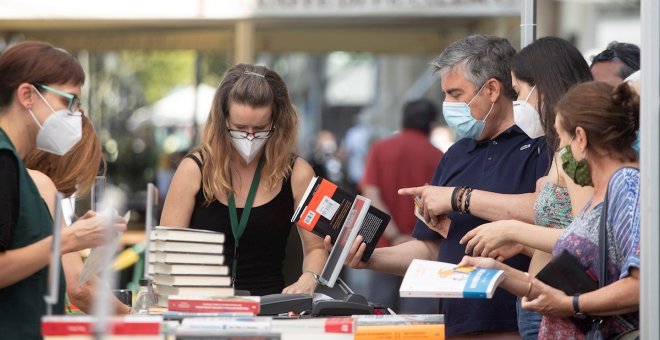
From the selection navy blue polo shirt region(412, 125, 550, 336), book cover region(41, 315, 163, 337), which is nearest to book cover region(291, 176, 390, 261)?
→ navy blue polo shirt region(412, 125, 550, 336)

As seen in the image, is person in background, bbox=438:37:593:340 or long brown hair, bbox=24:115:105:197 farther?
long brown hair, bbox=24:115:105:197

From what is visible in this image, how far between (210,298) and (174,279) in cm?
15

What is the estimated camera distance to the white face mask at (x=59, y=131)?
3.35 m

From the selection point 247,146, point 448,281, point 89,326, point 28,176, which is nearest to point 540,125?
point 448,281

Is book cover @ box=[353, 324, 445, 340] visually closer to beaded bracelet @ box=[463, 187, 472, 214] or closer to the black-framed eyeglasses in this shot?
beaded bracelet @ box=[463, 187, 472, 214]

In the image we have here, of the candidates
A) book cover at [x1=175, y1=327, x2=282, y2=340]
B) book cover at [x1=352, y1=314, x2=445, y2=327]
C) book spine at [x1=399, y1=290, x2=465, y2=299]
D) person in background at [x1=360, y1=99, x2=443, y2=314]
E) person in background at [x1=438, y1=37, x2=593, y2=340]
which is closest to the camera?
book cover at [x1=175, y1=327, x2=282, y2=340]

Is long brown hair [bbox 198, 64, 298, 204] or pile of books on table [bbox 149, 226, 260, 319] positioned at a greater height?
long brown hair [bbox 198, 64, 298, 204]

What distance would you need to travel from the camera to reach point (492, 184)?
3.88m

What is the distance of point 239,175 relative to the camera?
4.14 metres

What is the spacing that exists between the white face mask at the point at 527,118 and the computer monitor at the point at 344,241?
59 centimetres

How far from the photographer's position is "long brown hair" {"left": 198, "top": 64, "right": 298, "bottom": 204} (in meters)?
4.04

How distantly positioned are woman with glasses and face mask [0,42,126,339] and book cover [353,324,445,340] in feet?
2.41

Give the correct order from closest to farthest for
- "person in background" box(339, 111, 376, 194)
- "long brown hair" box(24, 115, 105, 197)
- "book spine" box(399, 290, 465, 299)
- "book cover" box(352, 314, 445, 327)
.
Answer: "book spine" box(399, 290, 465, 299) → "book cover" box(352, 314, 445, 327) → "long brown hair" box(24, 115, 105, 197) → "person in background" box(339, 111, 376, 194)

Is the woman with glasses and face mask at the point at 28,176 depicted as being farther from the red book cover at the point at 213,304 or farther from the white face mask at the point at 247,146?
the white face mask at the point at 247,146
